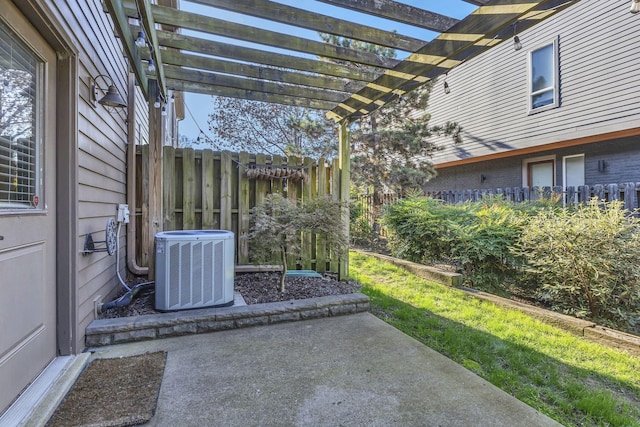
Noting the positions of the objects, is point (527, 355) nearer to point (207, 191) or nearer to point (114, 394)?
point (114, 394)

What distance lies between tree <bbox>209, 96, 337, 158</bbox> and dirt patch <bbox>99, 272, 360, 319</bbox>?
7.04m

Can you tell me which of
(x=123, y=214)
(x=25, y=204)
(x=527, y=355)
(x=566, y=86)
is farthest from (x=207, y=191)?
(x=566, y=86)

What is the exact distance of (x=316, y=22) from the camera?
8.93ft

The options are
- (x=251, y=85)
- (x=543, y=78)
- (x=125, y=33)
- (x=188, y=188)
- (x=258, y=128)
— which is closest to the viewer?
(x=125, y=33)

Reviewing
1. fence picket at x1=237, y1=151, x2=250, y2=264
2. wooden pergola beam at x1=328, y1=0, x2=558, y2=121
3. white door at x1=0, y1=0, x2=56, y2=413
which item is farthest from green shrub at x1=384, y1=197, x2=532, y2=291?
white door at x1=0, y1=0, x2=56, y2=413

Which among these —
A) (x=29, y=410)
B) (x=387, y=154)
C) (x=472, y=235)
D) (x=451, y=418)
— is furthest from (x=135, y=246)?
(x=387, y=154)

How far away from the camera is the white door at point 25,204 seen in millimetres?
1488

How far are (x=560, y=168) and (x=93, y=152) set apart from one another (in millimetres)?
9259

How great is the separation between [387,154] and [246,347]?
20.7 ft

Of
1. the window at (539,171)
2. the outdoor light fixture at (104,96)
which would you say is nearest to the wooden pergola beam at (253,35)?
the outdoor light fixture at (104,96)

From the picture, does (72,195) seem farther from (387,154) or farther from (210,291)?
(387,154)

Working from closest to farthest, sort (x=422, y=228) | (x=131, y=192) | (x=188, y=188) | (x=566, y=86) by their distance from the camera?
1. (x=131, y=192)
2. (x=188, y=188)
3. (x=422, y=228)
4. (x=566, y=86)

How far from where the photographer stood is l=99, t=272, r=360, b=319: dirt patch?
281 centimetres

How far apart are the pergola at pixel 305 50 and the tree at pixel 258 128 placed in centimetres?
649
